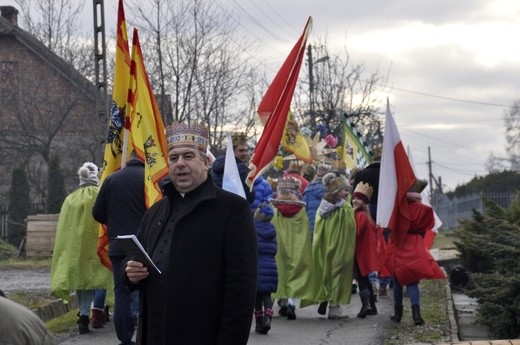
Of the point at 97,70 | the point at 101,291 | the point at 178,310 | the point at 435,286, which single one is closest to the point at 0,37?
the point at 97,70

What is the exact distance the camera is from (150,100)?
39.1 feet

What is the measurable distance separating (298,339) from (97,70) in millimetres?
9081

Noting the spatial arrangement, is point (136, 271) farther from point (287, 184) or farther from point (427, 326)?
point (287, 184)

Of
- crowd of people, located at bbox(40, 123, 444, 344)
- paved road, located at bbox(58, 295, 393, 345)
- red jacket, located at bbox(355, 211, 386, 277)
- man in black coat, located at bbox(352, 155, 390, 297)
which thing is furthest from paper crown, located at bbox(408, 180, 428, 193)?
man in black coat, located at bbox(352, 155, 390, 297)

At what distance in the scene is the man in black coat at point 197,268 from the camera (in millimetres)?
6043

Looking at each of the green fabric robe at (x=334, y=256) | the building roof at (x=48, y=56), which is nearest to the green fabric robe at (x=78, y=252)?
the green fabric robe at (x=334, y=256)

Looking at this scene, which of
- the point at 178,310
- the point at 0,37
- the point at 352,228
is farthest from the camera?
the point at 0,37

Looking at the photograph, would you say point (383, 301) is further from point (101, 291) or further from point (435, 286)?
point (101, 291)

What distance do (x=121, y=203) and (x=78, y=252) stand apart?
6.88 feet

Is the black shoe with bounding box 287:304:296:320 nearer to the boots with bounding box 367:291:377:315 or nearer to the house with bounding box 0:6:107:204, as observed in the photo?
the boots with bounding box 367:291:377:315

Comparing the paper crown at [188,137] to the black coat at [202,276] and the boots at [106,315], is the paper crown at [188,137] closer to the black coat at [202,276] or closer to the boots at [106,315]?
the black coat at [202,276]

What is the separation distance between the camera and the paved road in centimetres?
1225

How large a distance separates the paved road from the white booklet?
238 inches

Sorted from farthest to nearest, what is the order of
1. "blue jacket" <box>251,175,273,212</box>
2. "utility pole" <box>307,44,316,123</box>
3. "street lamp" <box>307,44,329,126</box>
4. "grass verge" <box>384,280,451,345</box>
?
"street lamp" <box>307,44,329,126</box> → "utility pole" <box>307,44,316,123</box> → "blue jacket" <box>251,175,273,212</box> → "grass verge" <box>384,280,451,345</box>
